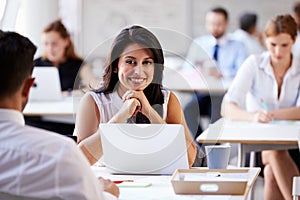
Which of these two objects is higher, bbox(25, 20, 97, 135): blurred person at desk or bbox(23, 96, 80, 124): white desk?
bbox(25, 20, 97, 135): blurred person at desk

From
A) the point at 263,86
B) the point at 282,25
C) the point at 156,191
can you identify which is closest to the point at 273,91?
the point at 263,86

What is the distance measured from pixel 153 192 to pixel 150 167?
27cm

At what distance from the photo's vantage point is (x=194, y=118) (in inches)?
104

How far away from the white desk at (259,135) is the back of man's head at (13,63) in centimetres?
177

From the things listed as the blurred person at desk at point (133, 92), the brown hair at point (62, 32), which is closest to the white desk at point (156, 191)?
the blurred person at desk at point (133, 92)

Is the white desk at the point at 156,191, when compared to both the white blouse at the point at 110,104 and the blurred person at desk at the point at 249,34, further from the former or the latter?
the blurred person at desk at the point at 249,34

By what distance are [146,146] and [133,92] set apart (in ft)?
0.63

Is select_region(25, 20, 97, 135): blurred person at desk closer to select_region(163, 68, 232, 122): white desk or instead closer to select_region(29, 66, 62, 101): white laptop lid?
select_region(29, 66, 62, 101): white laptop lid

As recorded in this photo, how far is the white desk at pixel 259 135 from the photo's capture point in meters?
3.68

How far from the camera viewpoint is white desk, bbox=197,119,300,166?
368 cm

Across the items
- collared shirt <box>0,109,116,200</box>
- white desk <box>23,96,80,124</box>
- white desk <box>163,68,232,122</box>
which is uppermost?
white desk <box>163,68,232,122</box>

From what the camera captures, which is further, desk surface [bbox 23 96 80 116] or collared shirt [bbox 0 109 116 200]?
desk surface [bbox 23 96 80 116]

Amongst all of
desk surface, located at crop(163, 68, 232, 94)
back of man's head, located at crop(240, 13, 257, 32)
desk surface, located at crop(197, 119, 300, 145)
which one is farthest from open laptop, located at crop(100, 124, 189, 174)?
back of man's head, located at crop(240, 13, 257, 32)

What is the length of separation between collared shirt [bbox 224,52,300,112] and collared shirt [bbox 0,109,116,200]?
2752 mm
